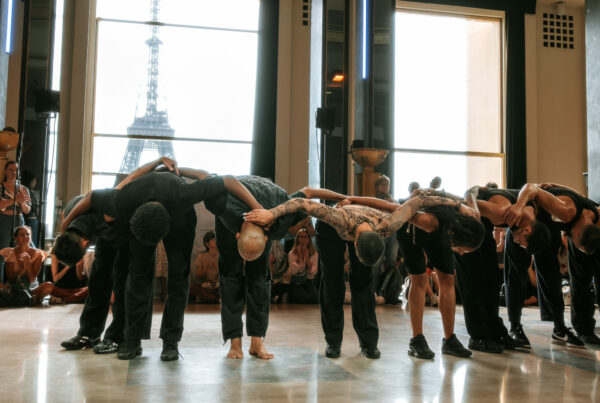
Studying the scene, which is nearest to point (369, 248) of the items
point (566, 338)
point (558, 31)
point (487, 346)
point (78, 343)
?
point (487, 346)

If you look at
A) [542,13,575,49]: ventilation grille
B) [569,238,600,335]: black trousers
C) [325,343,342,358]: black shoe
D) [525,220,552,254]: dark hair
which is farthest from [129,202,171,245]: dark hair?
[542,13,575,49]: ventilation grille

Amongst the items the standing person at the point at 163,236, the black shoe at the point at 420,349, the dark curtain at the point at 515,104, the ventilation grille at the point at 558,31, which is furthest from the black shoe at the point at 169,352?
the ventilation grille at the point at 558,31

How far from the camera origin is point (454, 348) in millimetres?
3525

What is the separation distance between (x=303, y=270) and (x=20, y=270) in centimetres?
307

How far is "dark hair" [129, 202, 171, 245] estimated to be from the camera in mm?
2881

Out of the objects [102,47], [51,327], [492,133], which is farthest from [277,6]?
[51,327]

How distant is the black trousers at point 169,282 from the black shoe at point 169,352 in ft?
0.10

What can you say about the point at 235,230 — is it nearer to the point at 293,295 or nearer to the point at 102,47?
the point at 293,295

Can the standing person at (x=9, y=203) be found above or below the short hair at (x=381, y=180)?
below

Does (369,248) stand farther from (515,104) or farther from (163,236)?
(515,104)

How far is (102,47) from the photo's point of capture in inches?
383

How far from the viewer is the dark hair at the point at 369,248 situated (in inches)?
109

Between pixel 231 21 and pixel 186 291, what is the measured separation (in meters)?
7.67

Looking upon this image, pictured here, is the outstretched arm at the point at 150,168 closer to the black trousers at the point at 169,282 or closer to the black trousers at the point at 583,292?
the black trousers at the point at 169,282
